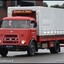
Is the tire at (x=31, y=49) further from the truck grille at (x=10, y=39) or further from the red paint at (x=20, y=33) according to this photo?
the truck grille at (x=10, y=39)

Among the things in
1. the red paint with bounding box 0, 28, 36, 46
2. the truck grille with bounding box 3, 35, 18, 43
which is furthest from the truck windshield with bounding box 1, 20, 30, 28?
the truck grille with bounding box 3, 35, 18, 43

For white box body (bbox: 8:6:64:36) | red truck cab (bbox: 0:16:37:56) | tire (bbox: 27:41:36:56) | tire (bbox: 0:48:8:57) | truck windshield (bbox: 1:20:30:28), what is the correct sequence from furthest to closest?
white box body (bbox: 8:6:64:36)
tire (bbox: 0:48:8:57)
truck windshield (bbox: 1:20:30:28)
tire (bbox: 27:41:36:56)
red truck cab (bbox: 0:16:37:56)

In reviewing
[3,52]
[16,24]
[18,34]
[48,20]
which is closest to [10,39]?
[18,34]

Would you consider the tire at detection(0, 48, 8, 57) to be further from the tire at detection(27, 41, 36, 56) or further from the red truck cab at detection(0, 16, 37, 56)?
the tire at detection(27, 41, 36, 56)

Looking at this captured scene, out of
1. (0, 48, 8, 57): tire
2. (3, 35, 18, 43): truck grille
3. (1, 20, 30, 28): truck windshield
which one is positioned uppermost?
(1, 20, 30, 28): truck windshield

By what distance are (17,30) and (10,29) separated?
483 millimetres

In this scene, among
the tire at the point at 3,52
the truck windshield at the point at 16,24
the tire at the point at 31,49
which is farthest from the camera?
the tire at the point at 3,52

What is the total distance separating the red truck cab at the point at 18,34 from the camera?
24.7 meters

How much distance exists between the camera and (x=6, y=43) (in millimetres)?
25078

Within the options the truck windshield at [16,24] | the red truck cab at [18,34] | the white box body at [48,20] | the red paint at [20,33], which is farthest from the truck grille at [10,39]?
the white box body at [48,20]

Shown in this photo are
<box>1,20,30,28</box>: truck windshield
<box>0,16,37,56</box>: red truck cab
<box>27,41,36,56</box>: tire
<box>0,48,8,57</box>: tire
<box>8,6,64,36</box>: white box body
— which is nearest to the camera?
<box>0,16,37,56</box>: red truck cab

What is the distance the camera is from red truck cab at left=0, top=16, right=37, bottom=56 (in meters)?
24.7

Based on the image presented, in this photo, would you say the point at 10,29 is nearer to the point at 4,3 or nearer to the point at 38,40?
the point at 38,40

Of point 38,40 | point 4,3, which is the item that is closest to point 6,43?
point 38,40
